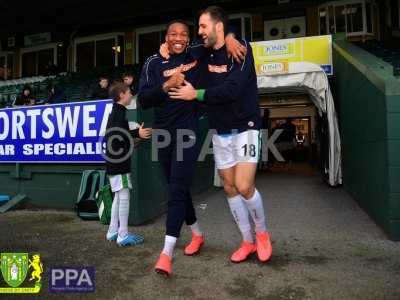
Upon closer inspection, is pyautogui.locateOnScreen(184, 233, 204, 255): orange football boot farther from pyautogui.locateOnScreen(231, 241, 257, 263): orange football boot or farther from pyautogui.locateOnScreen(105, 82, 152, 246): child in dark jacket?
pyautogui.locateOnScreen(105, 82, 152, 246): child in dark jacket

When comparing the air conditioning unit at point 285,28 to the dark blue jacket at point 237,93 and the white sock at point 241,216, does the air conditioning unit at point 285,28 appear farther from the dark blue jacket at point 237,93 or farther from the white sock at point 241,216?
the white sock at point 241,216

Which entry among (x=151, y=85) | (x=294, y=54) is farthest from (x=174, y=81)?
(x=294, y=54)

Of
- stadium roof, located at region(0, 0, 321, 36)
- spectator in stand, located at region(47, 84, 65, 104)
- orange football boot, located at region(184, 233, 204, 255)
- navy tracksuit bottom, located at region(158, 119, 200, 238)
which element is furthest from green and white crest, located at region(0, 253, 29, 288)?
stadium roof, located at region(0, 0, 321, 36)

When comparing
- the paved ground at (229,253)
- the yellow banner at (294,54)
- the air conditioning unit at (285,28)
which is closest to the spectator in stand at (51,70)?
the air conditioning unit at (285,28)

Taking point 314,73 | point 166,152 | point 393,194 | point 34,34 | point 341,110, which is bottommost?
point 393,194

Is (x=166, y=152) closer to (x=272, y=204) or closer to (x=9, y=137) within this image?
(x=272, y=204)

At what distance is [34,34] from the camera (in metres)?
21.5

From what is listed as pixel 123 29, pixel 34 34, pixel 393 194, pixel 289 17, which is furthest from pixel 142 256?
pixel 34 34

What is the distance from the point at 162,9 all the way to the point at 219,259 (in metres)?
15.5

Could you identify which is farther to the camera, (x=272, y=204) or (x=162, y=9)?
(x=162, y=9)

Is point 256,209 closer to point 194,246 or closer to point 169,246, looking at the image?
point 194,246

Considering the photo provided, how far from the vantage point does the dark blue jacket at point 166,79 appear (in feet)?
10.5

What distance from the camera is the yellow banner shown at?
891 cm

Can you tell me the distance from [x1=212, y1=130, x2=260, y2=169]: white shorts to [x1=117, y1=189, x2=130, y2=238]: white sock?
126 cm
